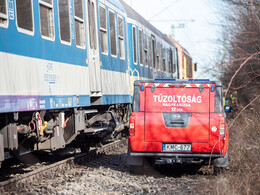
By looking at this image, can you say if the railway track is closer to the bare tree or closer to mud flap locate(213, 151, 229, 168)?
mud flap locate(213, 151, 229, 168)

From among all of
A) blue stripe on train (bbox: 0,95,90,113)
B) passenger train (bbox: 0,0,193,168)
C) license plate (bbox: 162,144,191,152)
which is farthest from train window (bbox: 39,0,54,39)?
license plate (bbox: 162,144,191,152)

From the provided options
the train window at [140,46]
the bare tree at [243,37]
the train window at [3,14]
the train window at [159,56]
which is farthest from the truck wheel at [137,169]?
the train window at [159,56]

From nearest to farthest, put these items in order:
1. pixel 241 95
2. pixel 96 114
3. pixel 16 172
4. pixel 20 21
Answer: pixel 20 21
pixel 16 172
pixel 96 114
pixel 241 95

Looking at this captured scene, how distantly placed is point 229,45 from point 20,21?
3.53 metres

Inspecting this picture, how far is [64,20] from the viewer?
31.0 feet

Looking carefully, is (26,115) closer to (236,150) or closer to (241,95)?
(236,150)

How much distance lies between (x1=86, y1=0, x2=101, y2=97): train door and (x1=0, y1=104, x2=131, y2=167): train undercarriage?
0.63m

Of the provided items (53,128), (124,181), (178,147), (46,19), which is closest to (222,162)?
(178,147)

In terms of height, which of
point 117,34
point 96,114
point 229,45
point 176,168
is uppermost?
point 117,34

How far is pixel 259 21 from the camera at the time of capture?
804 cm

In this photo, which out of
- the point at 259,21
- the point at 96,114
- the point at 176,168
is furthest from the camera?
the point at 96,114

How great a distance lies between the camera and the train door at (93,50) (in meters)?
10.9

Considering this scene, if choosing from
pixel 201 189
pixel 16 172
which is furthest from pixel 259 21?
pixel 16 172

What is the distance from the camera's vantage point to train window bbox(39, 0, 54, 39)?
845cm
